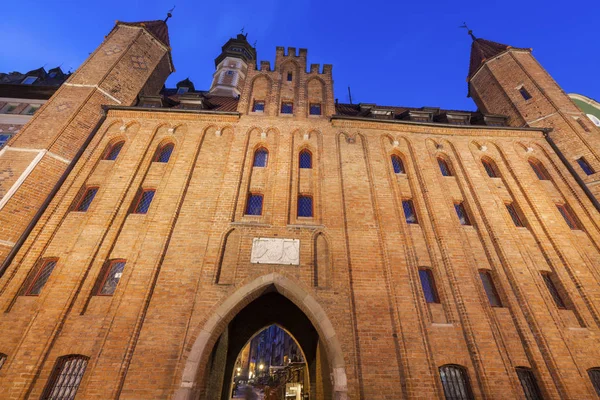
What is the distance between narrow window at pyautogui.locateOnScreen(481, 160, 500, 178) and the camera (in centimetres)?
1255

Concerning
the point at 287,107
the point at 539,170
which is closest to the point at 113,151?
the point at 287,107

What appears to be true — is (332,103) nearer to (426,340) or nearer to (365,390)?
(426,340)

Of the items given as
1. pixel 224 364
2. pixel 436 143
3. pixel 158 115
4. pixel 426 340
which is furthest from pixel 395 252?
pixel 158 115

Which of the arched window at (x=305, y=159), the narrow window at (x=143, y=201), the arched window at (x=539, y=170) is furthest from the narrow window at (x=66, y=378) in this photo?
the arched window at (x=539, y=170)

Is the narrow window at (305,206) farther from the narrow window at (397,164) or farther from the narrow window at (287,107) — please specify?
the narrow window at (287,107)

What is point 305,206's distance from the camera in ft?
35.0

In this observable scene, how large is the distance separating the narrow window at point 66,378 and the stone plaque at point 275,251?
5.35 meters

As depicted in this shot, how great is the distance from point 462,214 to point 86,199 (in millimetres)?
15398

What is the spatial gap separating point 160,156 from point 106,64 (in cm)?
647

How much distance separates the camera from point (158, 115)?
12.7 meters

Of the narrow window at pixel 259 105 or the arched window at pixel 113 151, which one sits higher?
the narrow window at pixel 259 105

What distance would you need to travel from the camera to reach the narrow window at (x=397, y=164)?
1217 cm

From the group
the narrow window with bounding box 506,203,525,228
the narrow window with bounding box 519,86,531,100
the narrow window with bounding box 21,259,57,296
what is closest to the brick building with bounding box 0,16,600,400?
the narrow window with bounding box 21,259,57,296

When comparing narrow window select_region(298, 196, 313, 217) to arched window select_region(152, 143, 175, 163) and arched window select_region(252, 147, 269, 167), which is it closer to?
arched window select_region(252, 147, 269, 167)
